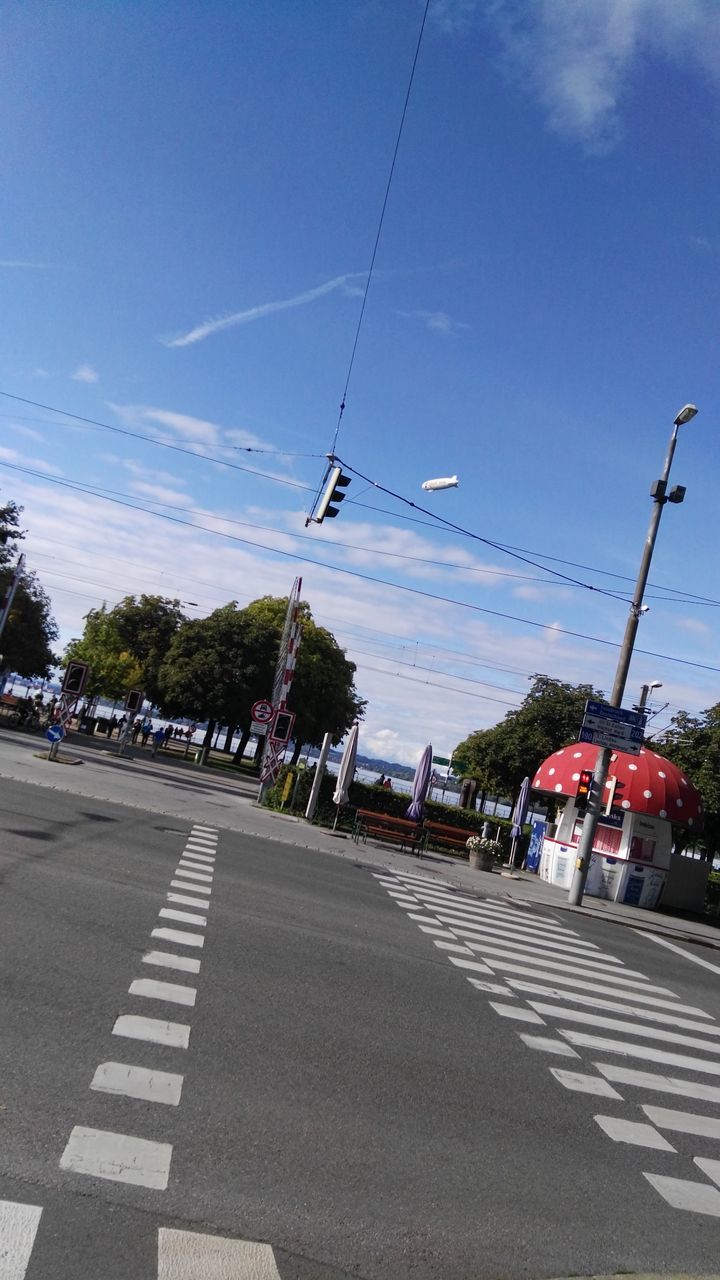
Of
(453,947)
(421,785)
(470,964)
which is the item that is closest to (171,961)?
(470,964)

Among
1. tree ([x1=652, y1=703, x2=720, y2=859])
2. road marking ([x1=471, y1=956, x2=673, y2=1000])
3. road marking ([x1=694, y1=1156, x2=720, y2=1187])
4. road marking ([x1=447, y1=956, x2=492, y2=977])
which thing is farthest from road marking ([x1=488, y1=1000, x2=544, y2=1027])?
tree ([x1=652, y1=703, x2=720, y2=859])

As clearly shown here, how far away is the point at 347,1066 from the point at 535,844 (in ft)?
96.3

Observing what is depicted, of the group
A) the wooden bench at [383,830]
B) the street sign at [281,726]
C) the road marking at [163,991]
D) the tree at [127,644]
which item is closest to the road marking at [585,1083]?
the road marking at [163,991]

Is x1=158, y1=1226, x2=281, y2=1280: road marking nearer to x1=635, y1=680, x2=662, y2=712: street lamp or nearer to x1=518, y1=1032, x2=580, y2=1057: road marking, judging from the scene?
x1=518, y1=1032, x2=580, y2=1057: road marking

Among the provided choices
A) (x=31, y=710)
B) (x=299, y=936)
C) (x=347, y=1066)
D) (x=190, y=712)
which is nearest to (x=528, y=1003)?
(x=299, y=936)

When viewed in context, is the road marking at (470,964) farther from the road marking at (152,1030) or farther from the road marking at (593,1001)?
the road marking at (152,1030)

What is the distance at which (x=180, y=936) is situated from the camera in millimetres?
9477

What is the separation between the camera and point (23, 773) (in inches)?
872

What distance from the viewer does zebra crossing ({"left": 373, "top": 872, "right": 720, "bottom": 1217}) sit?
6855 mm

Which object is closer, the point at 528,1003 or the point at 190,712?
the point at 528,1003

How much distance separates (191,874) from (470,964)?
4141 mm

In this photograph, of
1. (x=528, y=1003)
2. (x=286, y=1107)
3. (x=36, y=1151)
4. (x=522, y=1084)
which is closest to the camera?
(x=36, y=1151)

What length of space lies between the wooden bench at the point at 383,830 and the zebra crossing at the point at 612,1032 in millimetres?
10766

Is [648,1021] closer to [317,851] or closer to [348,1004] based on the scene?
[348,1004]
